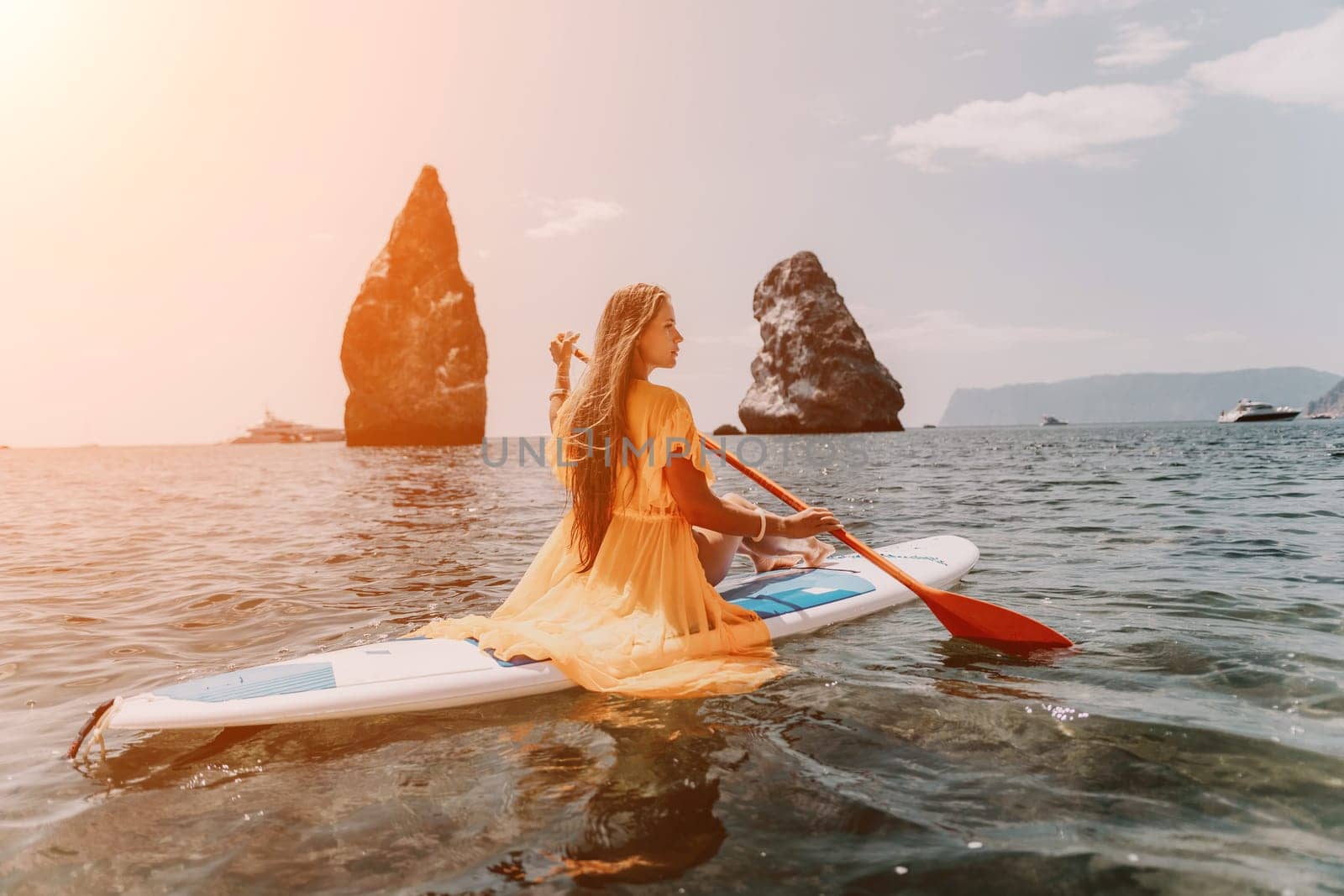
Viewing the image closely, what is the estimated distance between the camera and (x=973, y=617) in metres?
4.91

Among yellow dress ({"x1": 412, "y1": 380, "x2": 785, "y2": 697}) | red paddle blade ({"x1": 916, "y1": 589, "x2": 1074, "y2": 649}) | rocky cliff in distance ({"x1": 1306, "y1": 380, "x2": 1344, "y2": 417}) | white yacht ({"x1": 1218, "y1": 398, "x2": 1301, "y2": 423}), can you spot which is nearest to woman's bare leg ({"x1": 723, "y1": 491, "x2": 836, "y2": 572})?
red paddle blade ({"x1": 916, "y1": 589, "x2": 1074, "y2": 649})

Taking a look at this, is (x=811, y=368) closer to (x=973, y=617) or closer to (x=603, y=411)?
(x=973, y=617)

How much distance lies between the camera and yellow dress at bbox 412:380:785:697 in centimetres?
383

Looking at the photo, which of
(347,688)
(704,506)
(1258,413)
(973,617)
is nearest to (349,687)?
(347,688)

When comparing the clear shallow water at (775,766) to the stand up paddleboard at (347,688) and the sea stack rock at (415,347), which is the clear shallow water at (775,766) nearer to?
the stand up paddleboard at (347,688)

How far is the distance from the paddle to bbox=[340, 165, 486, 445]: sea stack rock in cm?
8704

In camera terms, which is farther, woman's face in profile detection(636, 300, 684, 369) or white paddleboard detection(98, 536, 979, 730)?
woman's face in profile detection(636, 300, 684, 369)

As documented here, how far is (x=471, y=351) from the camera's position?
92938 mm

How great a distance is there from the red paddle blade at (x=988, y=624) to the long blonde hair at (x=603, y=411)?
2226mm

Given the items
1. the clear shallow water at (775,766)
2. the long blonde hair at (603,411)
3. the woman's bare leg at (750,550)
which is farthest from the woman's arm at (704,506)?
the clear shallow water at (775,766)

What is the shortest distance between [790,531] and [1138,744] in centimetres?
175

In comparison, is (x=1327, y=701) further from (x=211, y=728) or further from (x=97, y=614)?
(x=97, y=614)

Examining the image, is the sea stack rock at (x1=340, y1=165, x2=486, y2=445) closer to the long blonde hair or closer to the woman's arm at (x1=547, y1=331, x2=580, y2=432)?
the woman's arm at (x1=547, y1=331, x2=580, y2=432)

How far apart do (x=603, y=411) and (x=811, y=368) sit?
86.3 meters
